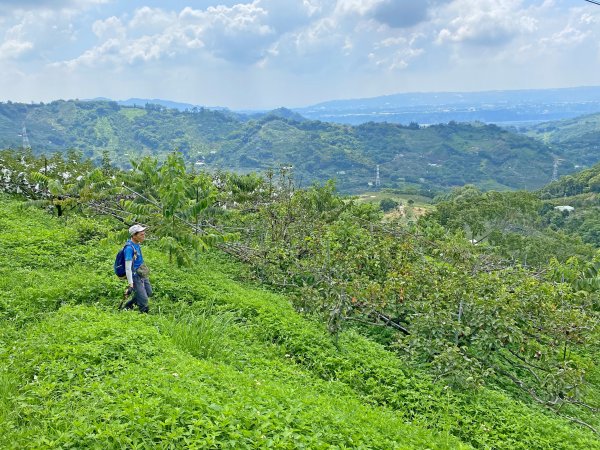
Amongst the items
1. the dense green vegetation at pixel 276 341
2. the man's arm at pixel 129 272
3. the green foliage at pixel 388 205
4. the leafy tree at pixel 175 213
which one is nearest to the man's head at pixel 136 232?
the man's arm at pixel 129 272

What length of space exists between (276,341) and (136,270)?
316cm

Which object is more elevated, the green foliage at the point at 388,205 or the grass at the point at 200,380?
the grass at the point at 200,380

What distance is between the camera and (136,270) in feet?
29.8

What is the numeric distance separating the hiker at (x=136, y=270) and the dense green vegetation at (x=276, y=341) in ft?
2.26

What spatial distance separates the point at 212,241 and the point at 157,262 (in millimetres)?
1612

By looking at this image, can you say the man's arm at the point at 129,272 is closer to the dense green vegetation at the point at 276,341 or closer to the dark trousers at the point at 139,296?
the dark trousers at the point at 139,296

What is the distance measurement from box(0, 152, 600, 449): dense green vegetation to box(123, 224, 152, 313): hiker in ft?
2.26

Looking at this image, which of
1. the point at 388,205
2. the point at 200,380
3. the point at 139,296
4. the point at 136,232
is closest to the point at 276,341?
the point at 139,296

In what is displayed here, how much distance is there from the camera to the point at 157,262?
1241 centimetres

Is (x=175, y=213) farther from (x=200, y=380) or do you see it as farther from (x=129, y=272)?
(x=200, y=380)

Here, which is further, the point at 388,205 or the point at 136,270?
the point at 388,205

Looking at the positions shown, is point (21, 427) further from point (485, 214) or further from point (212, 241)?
point (485, 214)

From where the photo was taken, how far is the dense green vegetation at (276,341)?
5098 mm

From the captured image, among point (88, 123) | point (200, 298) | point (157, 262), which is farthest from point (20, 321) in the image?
point (88, 123)
